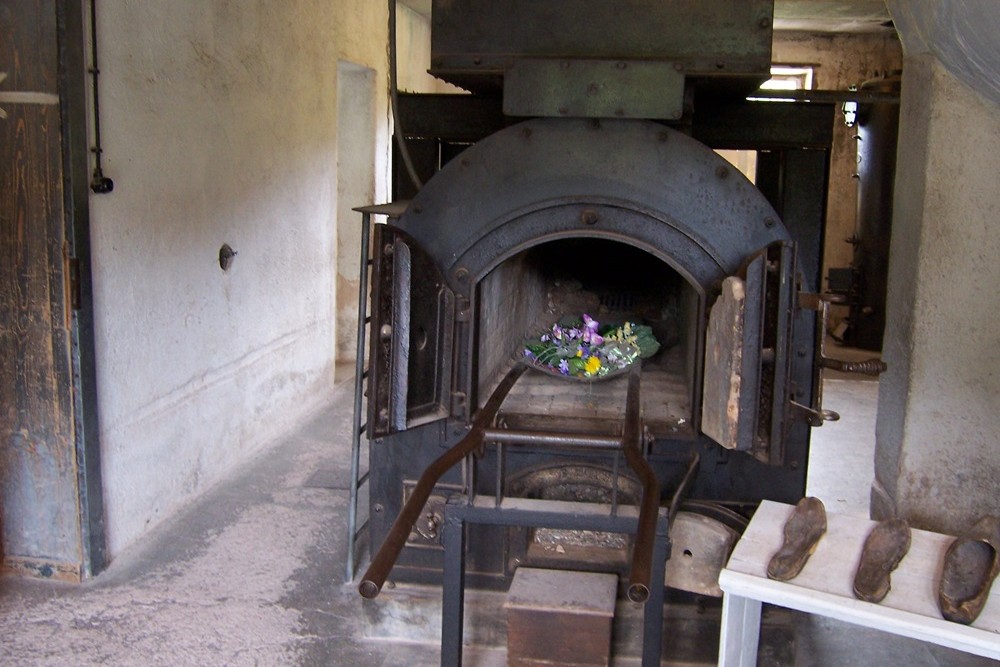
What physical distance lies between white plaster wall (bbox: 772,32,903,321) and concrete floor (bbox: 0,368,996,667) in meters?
5.49

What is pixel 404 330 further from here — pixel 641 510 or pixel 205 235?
pixel 205 235

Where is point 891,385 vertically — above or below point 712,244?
below

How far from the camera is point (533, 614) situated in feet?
6.68

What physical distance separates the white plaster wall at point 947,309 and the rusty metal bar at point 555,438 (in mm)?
1202

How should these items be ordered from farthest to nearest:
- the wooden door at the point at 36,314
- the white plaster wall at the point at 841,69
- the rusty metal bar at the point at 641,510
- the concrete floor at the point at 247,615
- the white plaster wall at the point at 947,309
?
1. the white plaster wall at the point at 841,69
2. the white plaster wall at the point at 947,309
3. the wooden door at the point at 36,314
4. the concrete floor at the point at 247,615
5. the rusty metal bar at the point at 641,510

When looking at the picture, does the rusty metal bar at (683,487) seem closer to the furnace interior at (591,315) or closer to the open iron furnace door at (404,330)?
the furnace interior at (591,315)

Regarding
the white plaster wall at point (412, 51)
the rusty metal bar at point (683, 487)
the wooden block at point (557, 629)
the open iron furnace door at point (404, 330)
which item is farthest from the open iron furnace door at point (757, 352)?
the white plaster wall at point (412, 51)

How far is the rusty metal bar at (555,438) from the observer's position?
75.1 inches

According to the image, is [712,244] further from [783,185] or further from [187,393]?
[187,393]

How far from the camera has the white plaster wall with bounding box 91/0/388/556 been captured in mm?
2730

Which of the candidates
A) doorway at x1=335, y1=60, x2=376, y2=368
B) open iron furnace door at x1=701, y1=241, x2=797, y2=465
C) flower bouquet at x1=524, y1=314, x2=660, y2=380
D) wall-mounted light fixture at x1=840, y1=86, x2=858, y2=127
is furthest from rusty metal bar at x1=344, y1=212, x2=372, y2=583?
doorway at x1=335, y1=60, x2=376, y2=368

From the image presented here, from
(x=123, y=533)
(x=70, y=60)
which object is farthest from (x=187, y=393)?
(x=70, y=60)

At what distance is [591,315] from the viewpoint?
329 centimetres

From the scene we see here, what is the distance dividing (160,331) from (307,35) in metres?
1.78
